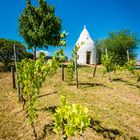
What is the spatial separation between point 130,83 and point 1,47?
1343cm


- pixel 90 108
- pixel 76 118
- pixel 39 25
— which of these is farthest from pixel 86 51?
pixel 76 118

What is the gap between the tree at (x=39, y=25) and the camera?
94.7ft

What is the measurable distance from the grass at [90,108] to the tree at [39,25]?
12.1 metres

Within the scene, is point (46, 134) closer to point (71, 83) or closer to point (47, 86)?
point (47, 86)

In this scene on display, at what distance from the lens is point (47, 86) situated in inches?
635

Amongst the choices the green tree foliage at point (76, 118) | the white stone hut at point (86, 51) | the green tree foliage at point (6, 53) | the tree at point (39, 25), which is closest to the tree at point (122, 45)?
the white stone hut at point (86, 51)

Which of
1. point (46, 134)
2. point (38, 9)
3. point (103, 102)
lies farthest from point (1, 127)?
point (38, 9)

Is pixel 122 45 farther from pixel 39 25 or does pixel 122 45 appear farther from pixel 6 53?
pixel 6 53

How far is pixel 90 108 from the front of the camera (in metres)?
11.4

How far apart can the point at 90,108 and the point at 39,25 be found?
20308 millimetres

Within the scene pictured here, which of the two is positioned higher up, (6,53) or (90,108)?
(6,53)

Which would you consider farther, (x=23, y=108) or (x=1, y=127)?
(x=23, y=108)

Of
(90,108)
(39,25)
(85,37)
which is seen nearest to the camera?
(90,108)

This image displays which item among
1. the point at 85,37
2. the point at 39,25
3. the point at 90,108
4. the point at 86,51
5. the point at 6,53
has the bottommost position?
the point at 90,108
